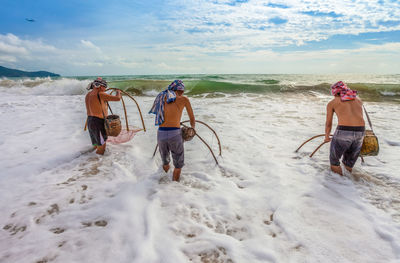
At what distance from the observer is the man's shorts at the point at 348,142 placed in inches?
135

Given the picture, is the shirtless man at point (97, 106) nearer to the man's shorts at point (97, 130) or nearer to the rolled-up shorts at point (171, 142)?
the man's shorts at point (97, 130)

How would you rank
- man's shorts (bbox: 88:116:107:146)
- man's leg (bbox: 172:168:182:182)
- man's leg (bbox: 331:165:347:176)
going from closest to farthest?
man's leg (bbox: 172:168:182:182), man's leg (bbox: 331:165:347:176), man's shorts (bbox: 88:116:107:146)

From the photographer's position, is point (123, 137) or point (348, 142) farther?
point (123, 137)

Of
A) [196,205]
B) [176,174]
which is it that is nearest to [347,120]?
[196,205]

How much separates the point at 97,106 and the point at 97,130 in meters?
0.55

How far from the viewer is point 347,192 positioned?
346 cm

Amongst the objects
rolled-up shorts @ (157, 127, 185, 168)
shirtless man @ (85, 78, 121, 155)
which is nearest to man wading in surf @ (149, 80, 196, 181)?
rolled-up shorts @ (157, 127, 185, 168)

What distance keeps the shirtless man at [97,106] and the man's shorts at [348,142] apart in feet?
13.9

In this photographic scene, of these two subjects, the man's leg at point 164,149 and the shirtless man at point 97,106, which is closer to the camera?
the man's leg at point 164,149

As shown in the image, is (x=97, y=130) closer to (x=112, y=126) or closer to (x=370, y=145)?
(x=112, y=126)

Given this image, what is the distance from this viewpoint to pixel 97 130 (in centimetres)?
457

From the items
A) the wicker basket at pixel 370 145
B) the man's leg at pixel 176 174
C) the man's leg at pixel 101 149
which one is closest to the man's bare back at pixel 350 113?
the wicker basket at pixel 370 145

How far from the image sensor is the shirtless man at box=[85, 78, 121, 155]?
431cm

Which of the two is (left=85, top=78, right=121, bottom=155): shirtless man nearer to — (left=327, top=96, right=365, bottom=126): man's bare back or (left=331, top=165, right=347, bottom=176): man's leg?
(left=327, top=96, right=365, bottom=126): man's bare back
